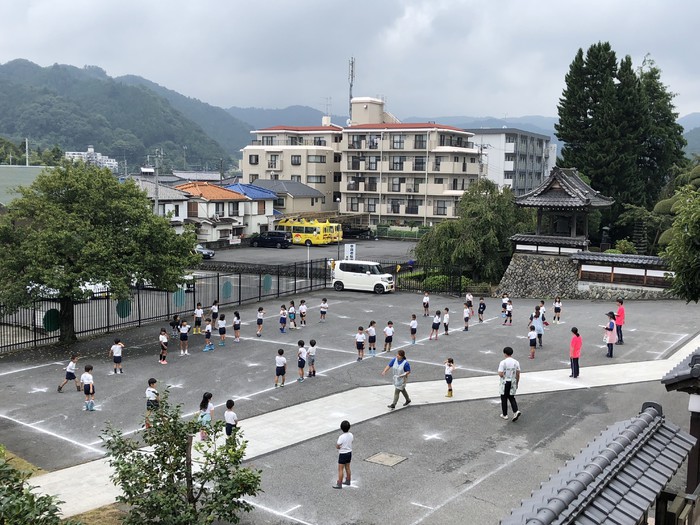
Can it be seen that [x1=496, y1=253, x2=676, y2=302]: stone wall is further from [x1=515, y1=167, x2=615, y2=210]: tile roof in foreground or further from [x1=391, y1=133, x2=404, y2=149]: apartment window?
[x1=391, y1=133, x2=404, y2=149]: apartment window

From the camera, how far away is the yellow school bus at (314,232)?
205ft

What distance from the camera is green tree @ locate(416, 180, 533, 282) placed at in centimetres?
3881

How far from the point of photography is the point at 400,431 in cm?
1597

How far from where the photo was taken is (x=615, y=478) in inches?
256

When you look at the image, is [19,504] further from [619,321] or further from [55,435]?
[619,321]

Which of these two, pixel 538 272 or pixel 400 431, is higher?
pixel 538 272

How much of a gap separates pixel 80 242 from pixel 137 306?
7.02m

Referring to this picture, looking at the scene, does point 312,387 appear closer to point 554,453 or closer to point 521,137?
point 554,453

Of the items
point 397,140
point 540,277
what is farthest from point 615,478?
point 397,140

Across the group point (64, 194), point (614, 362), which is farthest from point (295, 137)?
point (614, 362)

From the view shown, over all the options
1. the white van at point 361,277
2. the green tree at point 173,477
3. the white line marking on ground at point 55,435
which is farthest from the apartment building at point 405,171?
the green tree at point 173,477

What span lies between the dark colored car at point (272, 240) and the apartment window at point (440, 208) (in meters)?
17.2

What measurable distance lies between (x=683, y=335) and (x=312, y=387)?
602 inches

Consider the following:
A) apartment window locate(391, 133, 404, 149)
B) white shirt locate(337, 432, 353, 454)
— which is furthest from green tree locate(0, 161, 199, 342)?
apartment window locate(391, 133, 404, 149)
